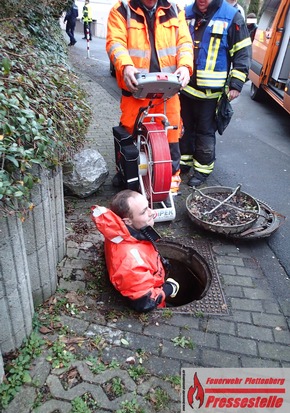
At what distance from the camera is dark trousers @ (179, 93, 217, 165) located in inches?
172

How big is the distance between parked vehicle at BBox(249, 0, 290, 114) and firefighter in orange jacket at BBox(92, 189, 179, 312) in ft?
16.4

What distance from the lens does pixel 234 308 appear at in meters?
2.77

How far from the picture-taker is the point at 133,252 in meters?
2.62

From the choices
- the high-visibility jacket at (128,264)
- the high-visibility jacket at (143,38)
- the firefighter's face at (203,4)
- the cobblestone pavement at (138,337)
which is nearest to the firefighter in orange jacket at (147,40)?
the high-visibility jacket at (143,38)

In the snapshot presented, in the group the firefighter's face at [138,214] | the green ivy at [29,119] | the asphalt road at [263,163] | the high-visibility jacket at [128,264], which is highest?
the green ivy at [29,119]

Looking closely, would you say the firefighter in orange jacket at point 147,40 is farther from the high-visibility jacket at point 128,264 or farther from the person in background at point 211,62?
the high-visibility jacket at point 128,264

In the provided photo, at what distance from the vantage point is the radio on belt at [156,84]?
3.07 m

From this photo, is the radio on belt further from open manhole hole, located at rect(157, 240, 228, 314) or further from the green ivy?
open manhole hole, located at rect(157, 240, 228, 314)

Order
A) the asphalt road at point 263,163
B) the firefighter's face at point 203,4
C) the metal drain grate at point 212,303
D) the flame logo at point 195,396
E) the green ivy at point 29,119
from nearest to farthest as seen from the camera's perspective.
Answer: the green ivy at point 29,119 → the flame logo at point 195,396 → the metal drain grate at point 212,303 → the asphalt road at point 263,163 → the firefighter's face at point 203,4

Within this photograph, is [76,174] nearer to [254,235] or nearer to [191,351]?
[254,235]

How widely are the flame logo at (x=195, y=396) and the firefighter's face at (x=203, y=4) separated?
370cm

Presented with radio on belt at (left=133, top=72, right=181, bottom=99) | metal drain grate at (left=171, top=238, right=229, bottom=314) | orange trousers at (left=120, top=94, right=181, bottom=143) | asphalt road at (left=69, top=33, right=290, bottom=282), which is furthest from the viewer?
orange trousers at (left=120, top=94, right=181, bottom=143)

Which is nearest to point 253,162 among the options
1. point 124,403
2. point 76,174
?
point 76,174

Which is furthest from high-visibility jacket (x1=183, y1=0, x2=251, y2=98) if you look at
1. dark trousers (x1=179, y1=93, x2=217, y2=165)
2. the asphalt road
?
the asphalt road
